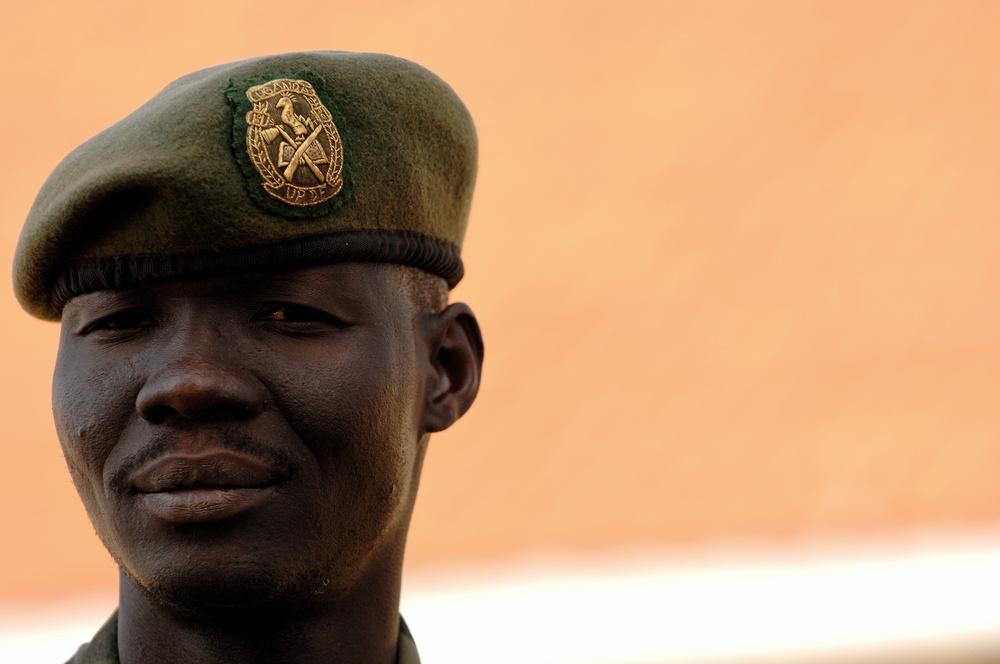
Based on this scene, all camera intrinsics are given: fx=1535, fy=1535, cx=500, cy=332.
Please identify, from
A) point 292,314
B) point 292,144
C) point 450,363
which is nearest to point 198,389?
point 292,314

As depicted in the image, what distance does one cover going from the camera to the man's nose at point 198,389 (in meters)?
1.95

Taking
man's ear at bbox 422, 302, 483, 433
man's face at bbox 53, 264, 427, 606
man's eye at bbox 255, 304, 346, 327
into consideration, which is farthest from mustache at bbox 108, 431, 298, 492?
man's ear at bbox 422, 302, 483, 433

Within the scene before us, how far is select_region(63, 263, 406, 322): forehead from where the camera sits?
202 cm

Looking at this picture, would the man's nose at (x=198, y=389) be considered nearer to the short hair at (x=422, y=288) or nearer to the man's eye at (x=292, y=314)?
the man's eye at (x=292, y=314)

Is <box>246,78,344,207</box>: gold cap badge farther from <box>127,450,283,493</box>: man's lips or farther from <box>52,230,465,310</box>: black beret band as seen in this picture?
<box>127,450,283,493</box>: man's lips

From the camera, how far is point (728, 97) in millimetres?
6398

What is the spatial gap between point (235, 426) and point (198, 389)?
0.08m

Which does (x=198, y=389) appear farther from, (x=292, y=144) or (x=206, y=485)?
(x=292, y=144)

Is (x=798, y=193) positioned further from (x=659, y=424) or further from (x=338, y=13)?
(x=338, y=13)

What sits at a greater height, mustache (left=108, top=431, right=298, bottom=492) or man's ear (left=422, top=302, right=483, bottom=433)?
man's ear (left=422, top=302, right=483, bottom=433)

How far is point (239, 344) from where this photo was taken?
2.01 metres

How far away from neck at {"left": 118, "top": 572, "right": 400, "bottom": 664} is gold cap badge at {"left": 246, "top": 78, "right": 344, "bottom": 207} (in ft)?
1.83

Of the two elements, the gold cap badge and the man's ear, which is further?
the man's ear

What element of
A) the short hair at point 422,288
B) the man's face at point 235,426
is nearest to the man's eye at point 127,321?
the man's face at point 235,426
